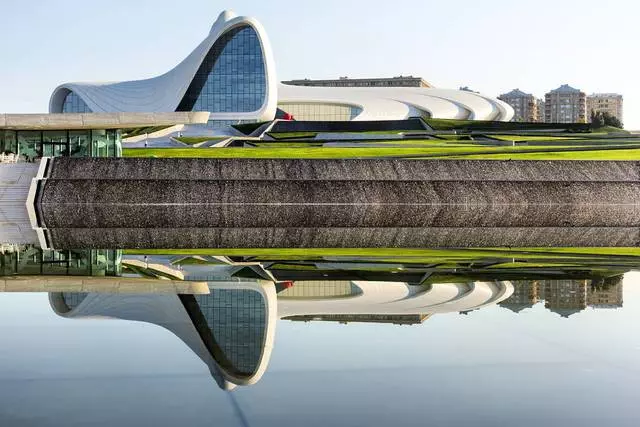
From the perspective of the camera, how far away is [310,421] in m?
3.69

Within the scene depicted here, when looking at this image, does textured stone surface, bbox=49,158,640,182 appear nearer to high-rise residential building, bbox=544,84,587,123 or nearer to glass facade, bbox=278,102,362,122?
glass facade, bbox=278,102,362,122

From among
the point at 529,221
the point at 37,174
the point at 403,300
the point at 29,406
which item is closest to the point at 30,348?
the point at 29,406

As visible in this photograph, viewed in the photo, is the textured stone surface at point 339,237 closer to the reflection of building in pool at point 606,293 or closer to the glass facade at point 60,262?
the glass facade at point 60,262

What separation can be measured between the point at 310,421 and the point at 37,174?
2606cm

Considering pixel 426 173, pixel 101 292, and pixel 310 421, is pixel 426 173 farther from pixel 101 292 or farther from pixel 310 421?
pixel 310 421

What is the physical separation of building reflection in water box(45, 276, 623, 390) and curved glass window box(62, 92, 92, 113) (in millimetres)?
71792

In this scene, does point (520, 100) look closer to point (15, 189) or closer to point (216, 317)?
point (15, 189)

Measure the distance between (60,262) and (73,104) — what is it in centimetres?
7037

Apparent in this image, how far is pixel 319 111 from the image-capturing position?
78688 mm

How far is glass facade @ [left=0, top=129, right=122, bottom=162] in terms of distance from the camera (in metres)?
32.3

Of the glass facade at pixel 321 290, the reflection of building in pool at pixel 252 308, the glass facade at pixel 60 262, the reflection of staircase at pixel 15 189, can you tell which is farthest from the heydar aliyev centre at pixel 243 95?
the reflection of building in pool at pixel 252 308

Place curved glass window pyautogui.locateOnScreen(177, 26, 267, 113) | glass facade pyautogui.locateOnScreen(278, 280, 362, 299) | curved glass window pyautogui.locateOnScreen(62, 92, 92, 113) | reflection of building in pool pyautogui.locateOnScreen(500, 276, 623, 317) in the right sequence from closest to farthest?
reflection of building in pool pyautogui.locateOnScreen(500, 276, 623, 317) → glass facade pyautogui.locateOnScreen(278, 280, 362, 299) → curved glass window pyautogui.locateOnScreen(177, 26, 267, 113) → curved glass window pyautogui.locateOnScreen(62, 92, 92, 113)

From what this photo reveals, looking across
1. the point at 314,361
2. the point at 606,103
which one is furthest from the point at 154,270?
the point at 606,103

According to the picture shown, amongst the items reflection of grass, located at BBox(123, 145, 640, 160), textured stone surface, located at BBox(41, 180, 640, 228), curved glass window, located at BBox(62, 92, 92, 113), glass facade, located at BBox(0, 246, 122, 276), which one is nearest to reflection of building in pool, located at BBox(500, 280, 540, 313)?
glass facade, located at BBox(0, 246, 122, 276)
